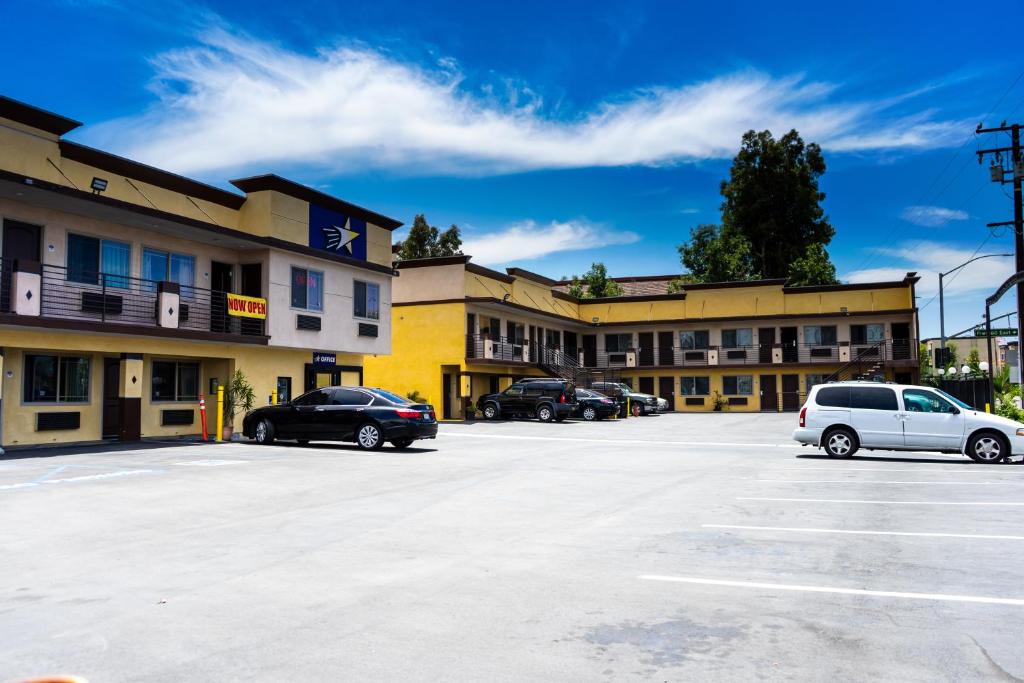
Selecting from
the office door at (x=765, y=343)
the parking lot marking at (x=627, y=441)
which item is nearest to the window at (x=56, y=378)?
the parking lot marking at (x=627, y=441)

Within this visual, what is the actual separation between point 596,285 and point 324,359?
4044cm

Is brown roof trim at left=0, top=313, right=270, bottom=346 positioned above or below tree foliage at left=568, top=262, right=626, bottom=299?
below

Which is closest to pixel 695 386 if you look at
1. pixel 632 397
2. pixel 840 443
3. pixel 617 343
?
pixel 617 343

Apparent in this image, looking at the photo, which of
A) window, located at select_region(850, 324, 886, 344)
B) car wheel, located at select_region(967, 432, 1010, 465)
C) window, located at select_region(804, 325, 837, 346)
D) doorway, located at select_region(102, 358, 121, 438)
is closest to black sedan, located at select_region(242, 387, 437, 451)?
doorway, located at select_region(102, 358, 121, 438)

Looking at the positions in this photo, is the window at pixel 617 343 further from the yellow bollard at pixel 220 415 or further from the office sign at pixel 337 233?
the yellow bollard at pixel 220 415

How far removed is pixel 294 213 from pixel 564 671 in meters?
25.6

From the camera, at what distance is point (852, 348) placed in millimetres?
51281

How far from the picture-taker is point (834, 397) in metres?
19.5

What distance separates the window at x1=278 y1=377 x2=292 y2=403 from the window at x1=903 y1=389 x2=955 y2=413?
19.8 metres

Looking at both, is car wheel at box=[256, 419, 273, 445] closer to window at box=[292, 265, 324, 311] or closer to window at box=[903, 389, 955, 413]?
window at box=[292, 265, 324, 311]

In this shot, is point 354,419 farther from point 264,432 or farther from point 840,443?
point 840,443

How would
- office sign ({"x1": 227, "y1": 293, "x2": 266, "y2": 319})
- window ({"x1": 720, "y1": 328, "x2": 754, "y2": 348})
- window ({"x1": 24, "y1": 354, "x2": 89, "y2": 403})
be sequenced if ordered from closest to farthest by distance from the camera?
window ({"x1": 24, "y1": 354, "x2": 89, "y2": 403}) < office sign ({"x1": 227, "y1": 293, "x2": 266, "y2": 319}) < window ({"x1": 720, "y1": 328, "x2": 754, "y2": 348})

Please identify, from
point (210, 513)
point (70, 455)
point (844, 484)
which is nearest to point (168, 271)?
point (70, 455)

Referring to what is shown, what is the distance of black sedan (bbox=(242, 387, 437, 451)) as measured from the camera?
19906 mm
